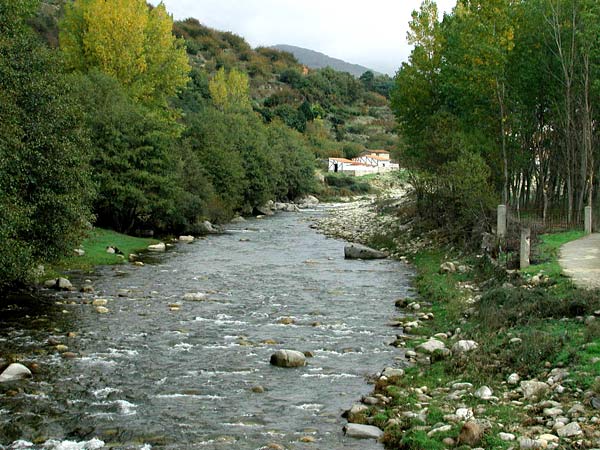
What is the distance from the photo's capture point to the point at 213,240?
45438 mm

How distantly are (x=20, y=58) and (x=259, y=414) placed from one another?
1574 centimetres

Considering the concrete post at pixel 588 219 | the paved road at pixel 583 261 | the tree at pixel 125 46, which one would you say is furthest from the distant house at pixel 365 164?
the paved road at pixel 583 261

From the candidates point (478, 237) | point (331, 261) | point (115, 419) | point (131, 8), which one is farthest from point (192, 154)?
point (115, 419)

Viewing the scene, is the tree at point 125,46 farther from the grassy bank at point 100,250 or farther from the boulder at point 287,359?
the boulder at point 287,359

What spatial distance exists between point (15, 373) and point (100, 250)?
2076 centimetres

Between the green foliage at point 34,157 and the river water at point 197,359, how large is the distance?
2182 millimetres

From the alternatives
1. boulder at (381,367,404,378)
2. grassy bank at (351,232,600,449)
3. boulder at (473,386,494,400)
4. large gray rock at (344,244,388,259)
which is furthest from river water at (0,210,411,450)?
large gray rock at (344,244,388,259)

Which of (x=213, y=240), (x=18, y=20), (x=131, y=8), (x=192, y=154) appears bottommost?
(x=213, y=240)

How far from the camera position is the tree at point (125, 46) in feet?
159

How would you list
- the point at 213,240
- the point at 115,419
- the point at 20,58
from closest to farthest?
the point at 115,419, the point at 20,58, the point at 213,240

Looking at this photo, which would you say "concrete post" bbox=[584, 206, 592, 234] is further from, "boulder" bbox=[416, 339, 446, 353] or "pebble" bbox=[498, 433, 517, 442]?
"pebble" bbox=[498, 433, 517, 442]

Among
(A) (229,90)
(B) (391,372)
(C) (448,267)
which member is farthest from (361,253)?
(A) (229,90)

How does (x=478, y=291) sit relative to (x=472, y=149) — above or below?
below

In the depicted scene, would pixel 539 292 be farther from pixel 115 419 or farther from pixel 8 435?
pixel 8 435
